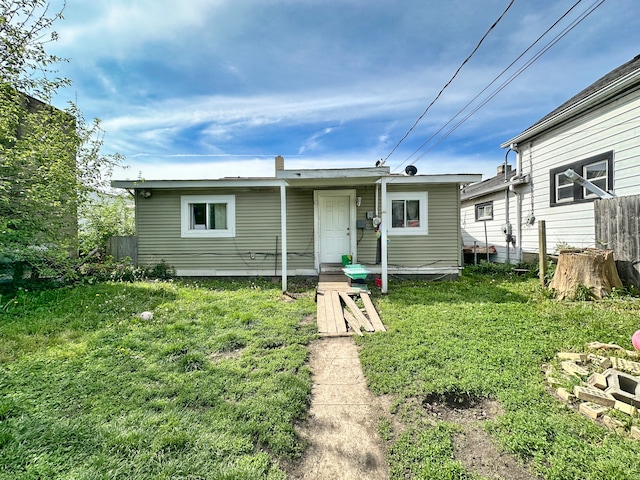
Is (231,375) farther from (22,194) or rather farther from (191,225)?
(191,225)

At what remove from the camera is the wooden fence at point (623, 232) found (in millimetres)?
5258

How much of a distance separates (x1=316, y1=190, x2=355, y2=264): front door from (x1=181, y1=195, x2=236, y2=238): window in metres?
2.57

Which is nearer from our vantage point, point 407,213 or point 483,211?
point 407,213

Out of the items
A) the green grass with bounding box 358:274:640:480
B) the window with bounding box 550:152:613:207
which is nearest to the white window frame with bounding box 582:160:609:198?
the window with bounding box 550:152:613:207

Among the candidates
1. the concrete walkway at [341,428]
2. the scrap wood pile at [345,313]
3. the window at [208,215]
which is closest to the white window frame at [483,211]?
the scrap wood pile at [345,313]

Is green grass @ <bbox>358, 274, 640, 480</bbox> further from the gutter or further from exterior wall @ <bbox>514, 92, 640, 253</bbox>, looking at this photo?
the gutter

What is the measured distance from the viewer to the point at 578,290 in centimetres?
520

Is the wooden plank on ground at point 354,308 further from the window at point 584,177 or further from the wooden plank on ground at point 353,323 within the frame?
the window at point 584,177

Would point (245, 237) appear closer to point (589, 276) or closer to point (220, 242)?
point (220, 242)

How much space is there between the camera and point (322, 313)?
4.98m

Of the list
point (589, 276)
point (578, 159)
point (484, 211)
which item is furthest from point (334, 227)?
point (484, 211)

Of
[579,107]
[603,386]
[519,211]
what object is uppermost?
[579,107]

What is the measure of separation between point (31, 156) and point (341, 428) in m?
6.24

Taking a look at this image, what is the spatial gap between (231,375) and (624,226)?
7585mm
